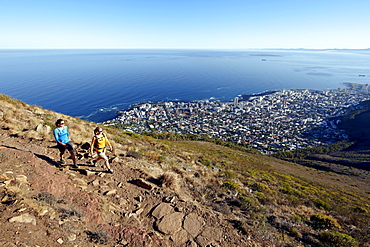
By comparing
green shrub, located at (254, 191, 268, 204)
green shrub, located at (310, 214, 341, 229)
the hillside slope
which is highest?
the hillside slope

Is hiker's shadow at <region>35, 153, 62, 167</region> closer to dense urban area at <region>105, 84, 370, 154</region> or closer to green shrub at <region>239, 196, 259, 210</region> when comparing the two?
green shrub at <region>239, 196, 259, 210</region>

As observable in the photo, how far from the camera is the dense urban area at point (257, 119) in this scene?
2393 inches

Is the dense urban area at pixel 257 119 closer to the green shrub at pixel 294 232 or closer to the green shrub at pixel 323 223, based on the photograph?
the green shrub at pixel 323 223

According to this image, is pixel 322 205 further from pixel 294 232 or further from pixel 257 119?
pixel 257 119

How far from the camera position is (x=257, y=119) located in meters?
78.4

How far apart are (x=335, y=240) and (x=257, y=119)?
249ft

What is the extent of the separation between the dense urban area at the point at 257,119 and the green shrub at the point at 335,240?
47.7 metres

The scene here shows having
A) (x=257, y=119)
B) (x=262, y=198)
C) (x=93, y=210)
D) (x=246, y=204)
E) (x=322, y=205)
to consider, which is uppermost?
(x=93, y=210)

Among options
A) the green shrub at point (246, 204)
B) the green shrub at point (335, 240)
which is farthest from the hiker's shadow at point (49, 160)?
the green shrub at point (335, 240)

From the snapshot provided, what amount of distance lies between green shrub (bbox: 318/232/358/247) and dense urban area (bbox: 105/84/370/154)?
157 ft

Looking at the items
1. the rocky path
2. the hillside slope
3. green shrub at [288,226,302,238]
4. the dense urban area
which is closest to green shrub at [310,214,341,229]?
the hillside slope

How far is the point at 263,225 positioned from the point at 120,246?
5.43 meters

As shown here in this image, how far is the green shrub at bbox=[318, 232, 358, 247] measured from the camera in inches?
274

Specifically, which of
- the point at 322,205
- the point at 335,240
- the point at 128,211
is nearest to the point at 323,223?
the point at 335,240
